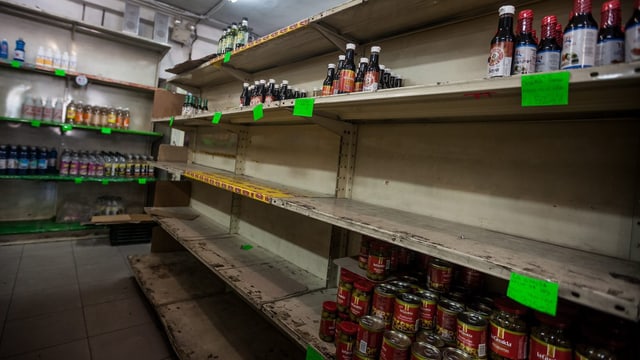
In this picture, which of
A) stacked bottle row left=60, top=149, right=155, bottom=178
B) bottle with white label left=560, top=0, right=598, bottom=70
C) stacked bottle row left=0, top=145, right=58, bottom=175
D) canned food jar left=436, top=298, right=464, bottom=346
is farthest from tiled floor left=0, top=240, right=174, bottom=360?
bottle with white label left=560, top=0, right=598, bottom=70

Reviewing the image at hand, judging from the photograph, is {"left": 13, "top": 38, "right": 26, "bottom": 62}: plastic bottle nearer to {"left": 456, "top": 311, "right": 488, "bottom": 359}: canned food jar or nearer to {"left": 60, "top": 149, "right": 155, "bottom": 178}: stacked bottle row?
{"left": 60, "top": 149, "right": 155, "bottom": 178}: stacked bottle row

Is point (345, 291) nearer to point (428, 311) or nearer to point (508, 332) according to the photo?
point (428, 311)

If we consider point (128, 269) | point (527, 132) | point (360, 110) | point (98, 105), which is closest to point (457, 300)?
point (527, 132)

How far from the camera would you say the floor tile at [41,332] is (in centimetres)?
185

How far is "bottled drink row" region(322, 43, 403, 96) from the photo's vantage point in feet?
3.83

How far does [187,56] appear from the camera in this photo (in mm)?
4715

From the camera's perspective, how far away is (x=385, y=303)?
110 cm

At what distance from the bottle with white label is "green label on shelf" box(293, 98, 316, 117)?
794mm

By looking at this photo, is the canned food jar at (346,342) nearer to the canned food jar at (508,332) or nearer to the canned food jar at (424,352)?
the canned food jar at (424,352)

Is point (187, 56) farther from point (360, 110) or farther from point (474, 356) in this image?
point (474, 356)

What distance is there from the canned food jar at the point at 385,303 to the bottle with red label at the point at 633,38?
89 centimetres

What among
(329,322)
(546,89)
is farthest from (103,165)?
(546,89)

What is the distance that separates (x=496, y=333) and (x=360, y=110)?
97 centimetres

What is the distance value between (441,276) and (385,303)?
0.22 metres
